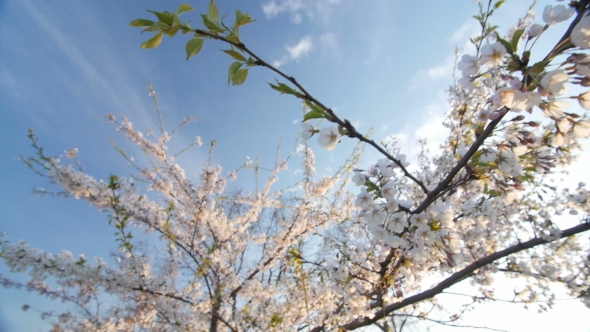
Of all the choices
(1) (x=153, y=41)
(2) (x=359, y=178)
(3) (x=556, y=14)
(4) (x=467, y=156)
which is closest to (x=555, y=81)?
(3) (x=556, y=14)

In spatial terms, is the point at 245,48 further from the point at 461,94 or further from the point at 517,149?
the point at 461,94

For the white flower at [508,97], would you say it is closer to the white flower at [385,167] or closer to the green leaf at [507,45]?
the green leaf at [507,45]

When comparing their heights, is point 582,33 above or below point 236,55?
below

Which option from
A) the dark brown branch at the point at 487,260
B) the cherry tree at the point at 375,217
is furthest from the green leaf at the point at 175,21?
the dark brown branch at the point at 487,260

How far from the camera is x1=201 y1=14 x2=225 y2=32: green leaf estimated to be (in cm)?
82

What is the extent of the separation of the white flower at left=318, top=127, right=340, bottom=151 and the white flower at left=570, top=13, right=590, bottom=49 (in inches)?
31.8

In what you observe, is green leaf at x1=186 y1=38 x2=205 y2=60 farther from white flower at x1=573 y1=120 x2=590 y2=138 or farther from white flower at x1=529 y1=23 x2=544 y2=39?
white flower at x1=573 y1=120 x2=590 y2=138

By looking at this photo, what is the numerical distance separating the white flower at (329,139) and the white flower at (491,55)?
0.62 m

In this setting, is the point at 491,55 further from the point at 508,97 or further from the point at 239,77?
the point at 239,77

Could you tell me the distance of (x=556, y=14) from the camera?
0.92 meters

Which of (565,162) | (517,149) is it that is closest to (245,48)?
(517,149)

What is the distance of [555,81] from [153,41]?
130 centimetres

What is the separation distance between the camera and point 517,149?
4.14ft

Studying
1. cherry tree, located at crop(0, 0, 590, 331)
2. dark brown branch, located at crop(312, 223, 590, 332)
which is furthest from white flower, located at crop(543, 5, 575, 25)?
dark brown branch, located at crop(312, 223, 590, 332)
